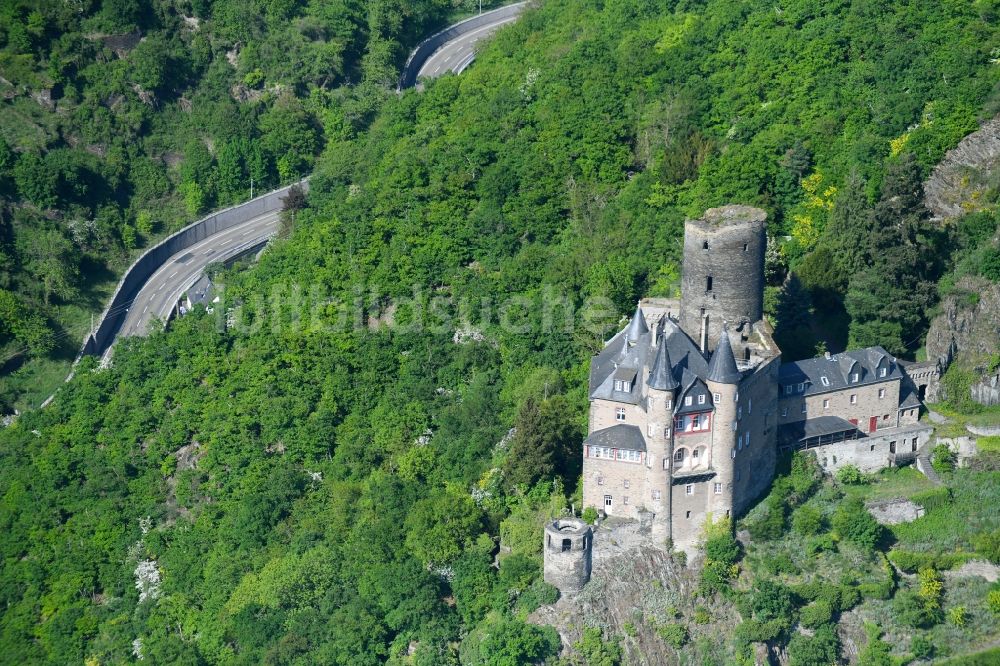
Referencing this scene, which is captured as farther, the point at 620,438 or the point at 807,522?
the point at 807,522

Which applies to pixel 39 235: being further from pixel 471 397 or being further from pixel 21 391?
pixel 471 397

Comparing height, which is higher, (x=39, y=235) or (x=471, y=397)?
(x=39, y=235)

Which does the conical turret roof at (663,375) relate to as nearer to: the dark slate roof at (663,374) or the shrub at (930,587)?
the dark slate roof at (663,374)

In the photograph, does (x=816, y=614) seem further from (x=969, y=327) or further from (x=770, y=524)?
(x=969, y=327)

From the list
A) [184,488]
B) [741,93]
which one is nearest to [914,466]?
[741,93]

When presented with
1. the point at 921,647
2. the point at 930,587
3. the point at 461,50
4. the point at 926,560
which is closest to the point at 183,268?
the point at 461,50

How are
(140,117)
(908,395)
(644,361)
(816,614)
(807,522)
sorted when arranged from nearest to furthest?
(816,614)
(644,361)
(807,522)
(908,395)
(140,117)

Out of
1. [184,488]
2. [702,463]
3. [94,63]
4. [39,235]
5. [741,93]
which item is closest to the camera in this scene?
[702,463]
